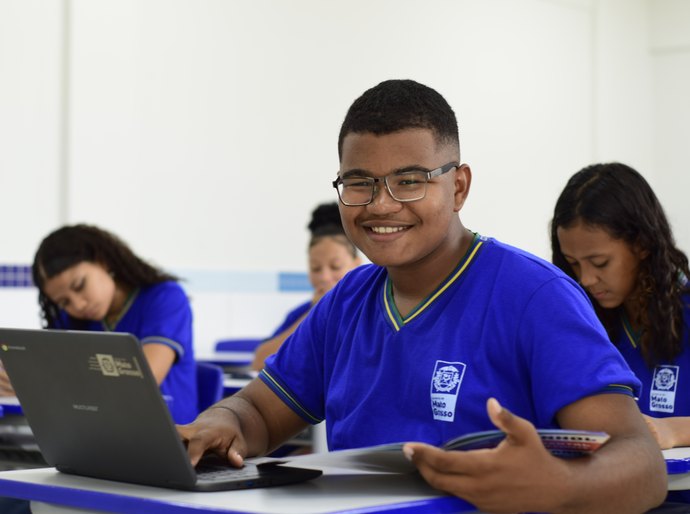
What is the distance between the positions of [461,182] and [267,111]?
4870mm

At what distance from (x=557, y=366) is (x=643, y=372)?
0.99 metres

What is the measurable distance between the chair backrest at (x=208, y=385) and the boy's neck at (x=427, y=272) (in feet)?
6.71

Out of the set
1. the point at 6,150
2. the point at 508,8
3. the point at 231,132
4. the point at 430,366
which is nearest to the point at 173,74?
the point at 231,132

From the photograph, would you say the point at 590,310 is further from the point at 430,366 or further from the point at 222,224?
the point at 222,224

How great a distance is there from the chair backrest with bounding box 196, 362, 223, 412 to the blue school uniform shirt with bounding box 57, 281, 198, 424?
58 mm

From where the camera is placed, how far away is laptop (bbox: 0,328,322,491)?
1517mm

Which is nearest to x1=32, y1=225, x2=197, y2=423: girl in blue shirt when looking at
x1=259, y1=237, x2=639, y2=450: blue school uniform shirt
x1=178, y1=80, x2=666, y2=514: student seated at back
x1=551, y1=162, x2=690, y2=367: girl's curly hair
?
x1=551, y1=162, x2=690, y2=367: girl's curly hair

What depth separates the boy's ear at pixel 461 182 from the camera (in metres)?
1.92

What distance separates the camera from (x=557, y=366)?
1646 mm

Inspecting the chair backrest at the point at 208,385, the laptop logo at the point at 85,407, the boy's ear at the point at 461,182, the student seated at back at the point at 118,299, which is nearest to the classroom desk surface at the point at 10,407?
the student seated at back at the point at 118,299

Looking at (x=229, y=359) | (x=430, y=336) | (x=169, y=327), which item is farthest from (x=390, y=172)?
(x=229, y=359)

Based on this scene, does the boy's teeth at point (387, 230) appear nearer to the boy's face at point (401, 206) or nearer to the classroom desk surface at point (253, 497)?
the boy's face at point (401, 206)

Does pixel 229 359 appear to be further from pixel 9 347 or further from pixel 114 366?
pixel 114 366

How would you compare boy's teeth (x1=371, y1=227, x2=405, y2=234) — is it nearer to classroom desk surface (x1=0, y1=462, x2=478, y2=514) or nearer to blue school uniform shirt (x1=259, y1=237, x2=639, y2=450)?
blue school uniform shirt (x1=259, y1=237, x2=639, y2=450)
